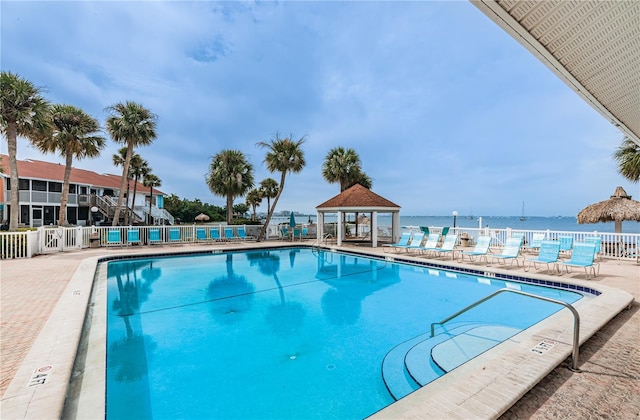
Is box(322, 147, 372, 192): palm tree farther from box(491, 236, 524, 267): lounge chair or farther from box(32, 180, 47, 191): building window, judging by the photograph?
box(32, 180, 47, 191): building window

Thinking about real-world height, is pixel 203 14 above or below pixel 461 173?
above

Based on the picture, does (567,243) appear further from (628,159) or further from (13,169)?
(13,169)

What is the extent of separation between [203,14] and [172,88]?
566cm

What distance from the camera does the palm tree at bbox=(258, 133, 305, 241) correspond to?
1881cm

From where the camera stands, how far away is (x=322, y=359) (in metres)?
4.48

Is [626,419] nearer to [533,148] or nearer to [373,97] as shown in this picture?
[373,97]

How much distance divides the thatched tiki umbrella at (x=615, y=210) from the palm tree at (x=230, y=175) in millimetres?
19673

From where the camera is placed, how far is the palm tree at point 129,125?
17.6 metres

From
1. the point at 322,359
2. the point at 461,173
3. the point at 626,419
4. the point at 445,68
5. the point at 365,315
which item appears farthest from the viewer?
the point at 461,173

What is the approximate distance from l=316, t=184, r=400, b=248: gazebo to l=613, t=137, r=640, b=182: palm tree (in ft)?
33.2

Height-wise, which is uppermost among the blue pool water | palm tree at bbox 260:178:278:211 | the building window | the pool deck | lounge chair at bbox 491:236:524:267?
palm tree at bbox 260:178:278:211

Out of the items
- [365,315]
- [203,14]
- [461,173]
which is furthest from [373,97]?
[461,173]

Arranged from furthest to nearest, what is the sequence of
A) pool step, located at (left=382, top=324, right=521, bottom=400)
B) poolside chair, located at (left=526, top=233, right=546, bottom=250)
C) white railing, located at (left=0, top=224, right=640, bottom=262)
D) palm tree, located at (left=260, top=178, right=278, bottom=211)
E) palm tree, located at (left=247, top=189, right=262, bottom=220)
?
palm tree, located at (left=247, top=189, right=262, bottom=220) → palm tree, located at (left=260, top=178, right=278, bottom=211) → poolside chair, located at (left=526, top=233, right=546, bottom=250) → white railing, located at (left=0, top=224, right=640, bottom=262) → pool step, located at (left=382, top=324, right=521, bottom=400)

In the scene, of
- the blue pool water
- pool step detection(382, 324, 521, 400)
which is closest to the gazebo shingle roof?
the blue pool water
